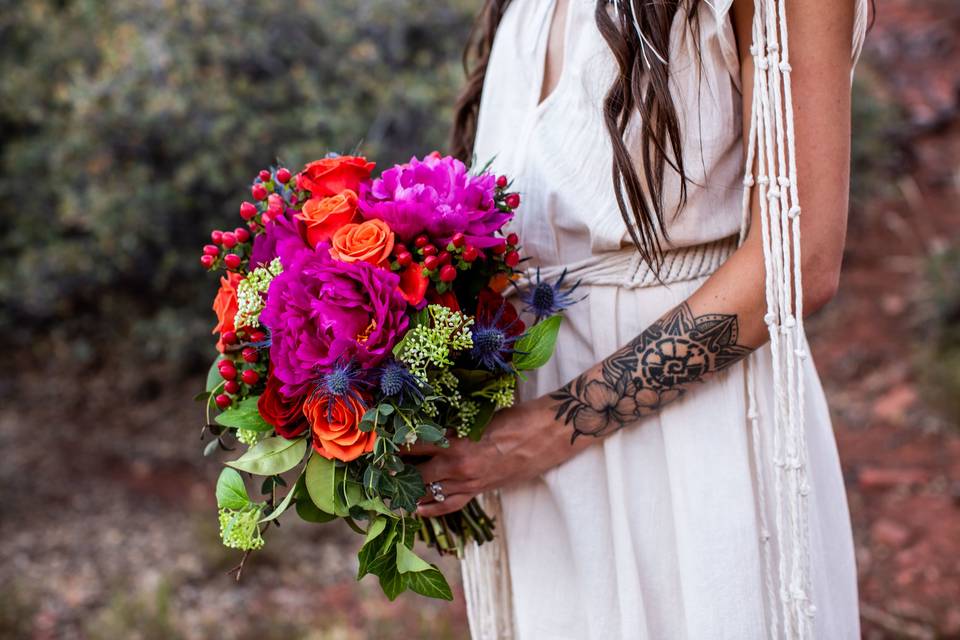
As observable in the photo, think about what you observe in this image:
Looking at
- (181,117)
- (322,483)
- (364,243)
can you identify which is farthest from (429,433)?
(181,117)

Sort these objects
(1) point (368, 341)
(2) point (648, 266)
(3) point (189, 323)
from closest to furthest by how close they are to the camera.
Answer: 1. (1) point (368, 341)
2. (2) point (648, 266)
3. (3) point (189, 323)

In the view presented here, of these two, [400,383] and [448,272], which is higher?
[448,272]

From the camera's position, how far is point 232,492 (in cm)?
143

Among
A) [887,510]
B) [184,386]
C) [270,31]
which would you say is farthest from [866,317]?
[184,386]

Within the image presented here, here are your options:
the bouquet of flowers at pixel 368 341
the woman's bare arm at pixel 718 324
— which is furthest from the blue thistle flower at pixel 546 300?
the woman's bare arm at pixel 718 324

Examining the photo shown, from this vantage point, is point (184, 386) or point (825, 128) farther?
point (184, 386)

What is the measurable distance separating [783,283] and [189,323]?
12.6 ft

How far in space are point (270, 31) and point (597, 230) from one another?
3.34 meters

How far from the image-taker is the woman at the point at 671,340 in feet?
4.38

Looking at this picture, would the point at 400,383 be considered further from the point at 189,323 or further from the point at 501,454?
the point at 189,323

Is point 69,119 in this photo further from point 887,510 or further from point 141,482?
point 887,510

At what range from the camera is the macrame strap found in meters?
1.29

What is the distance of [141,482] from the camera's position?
Answer: 474cm

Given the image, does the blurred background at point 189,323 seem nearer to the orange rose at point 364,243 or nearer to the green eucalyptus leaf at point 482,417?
the green eucalyptus leaf at point 482,417
